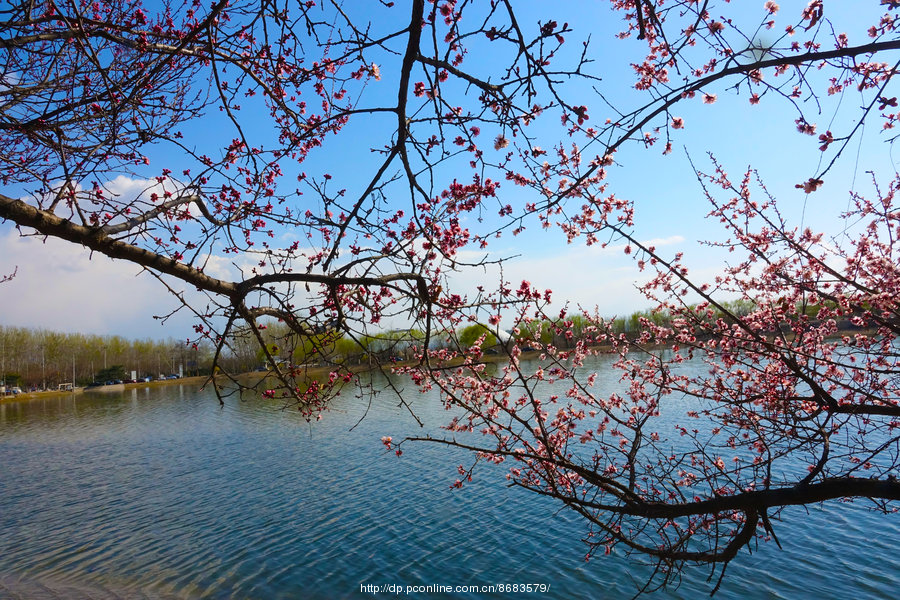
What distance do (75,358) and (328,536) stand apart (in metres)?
80.6

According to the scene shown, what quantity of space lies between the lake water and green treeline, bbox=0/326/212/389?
4929cm

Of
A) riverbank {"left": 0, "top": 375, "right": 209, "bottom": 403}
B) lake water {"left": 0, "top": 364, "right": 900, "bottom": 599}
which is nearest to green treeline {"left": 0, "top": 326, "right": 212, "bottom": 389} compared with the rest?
riverbank {"left": 0, "top": 375, "right": 209, "bottom": 403}

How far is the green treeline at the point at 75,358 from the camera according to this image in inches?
2630

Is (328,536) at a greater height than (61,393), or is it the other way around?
(61,393)

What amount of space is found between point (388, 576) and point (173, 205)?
273 inches

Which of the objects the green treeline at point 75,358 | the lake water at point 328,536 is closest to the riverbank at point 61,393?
the green treeline at point 75,358

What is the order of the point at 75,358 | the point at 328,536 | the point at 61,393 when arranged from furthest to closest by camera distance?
the point at 75,358, the point at 61,393, the point at 328,536

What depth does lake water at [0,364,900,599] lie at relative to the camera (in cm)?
801

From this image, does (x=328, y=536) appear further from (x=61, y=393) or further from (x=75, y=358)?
(x=75, y=358)

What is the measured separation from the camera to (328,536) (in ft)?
33.6

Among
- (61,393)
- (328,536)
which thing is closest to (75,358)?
(61,393)

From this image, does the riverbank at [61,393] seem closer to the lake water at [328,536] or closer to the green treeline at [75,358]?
the green treeline at [75,358]

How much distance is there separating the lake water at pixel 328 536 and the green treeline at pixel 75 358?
1940 inches

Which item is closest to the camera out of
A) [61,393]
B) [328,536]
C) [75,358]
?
[328,536]
